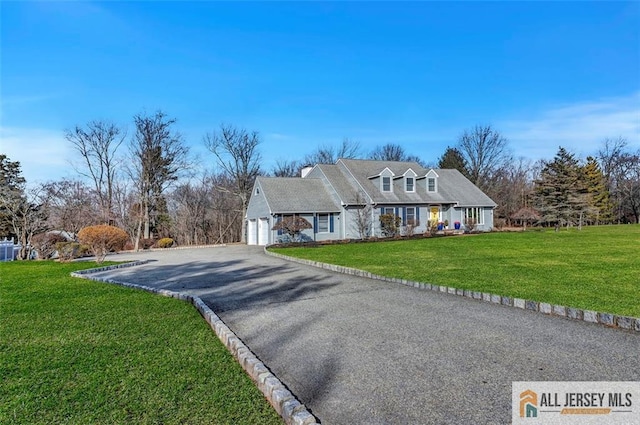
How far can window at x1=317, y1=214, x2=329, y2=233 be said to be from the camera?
2464cm

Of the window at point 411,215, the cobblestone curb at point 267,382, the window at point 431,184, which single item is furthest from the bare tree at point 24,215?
the window at point 431,184

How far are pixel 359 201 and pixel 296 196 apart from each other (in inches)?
171

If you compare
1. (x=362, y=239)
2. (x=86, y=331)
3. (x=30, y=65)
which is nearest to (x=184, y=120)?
(x=362, y=239)

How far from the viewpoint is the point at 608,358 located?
406cm

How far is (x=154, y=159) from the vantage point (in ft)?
98.3

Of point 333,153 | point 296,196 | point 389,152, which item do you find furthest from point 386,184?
point 389,152

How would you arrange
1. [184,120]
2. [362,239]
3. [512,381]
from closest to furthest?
[512,381] → [362,239] → [184,120]

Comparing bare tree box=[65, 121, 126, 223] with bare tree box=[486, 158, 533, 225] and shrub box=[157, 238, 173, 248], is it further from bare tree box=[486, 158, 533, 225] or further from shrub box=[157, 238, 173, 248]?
bare tree box=[486, 158, 533, 225]

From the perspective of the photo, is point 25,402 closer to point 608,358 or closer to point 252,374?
point 252,374

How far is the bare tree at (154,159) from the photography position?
29.5m

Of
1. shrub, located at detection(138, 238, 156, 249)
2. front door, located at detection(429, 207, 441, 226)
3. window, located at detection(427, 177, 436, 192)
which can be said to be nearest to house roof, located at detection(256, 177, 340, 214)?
front door, located at detection(429, 207, 441, 226)

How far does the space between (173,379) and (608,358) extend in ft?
15.4

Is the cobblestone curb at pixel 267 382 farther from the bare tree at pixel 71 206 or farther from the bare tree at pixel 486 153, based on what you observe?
the bare tree at pixel 486 153

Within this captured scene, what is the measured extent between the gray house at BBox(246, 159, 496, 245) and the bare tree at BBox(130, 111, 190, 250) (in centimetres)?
837
